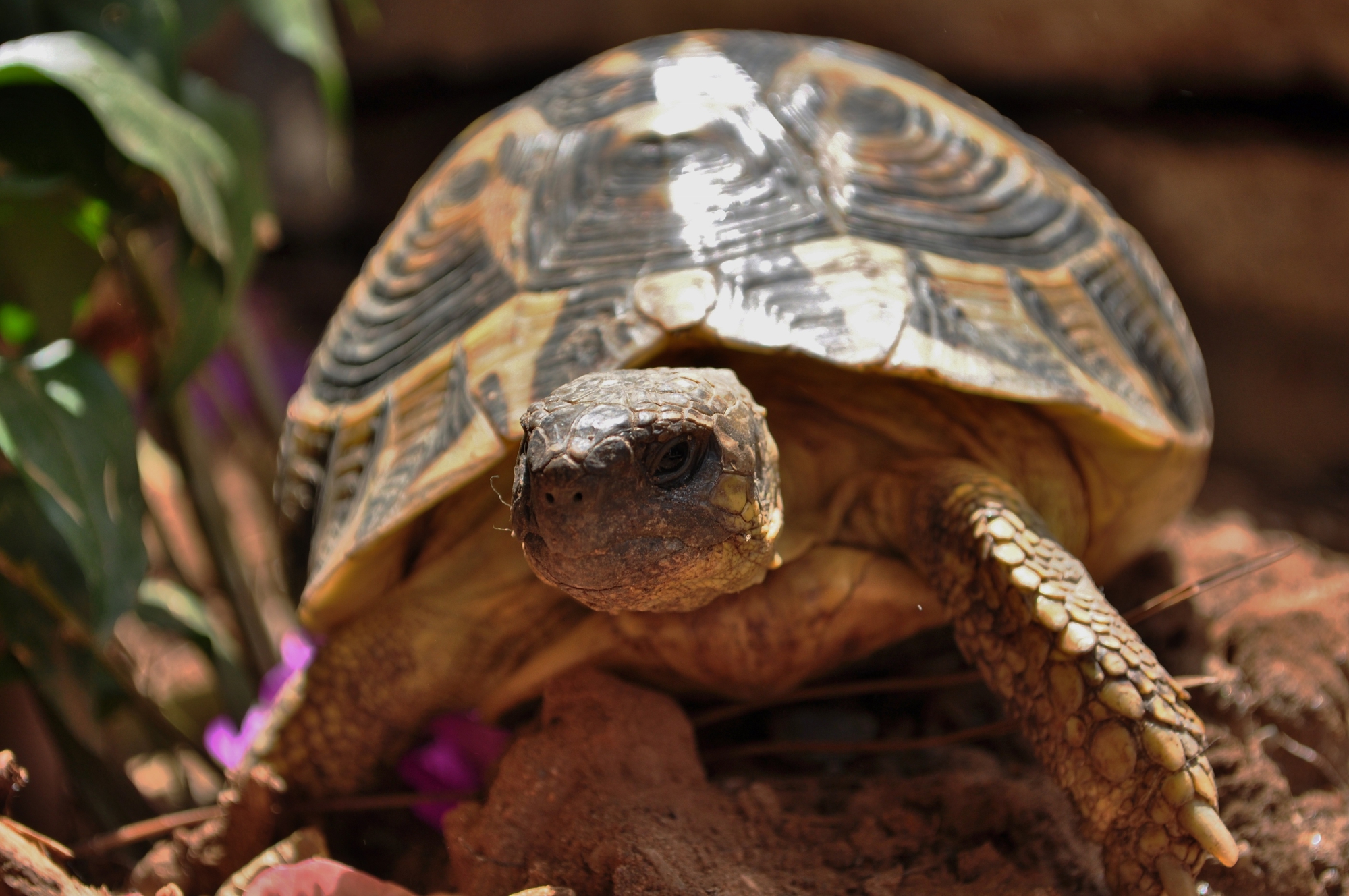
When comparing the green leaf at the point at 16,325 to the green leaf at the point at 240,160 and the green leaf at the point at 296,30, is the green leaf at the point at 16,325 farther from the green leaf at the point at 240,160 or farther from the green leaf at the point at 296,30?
the green leaf at the point at 296,30

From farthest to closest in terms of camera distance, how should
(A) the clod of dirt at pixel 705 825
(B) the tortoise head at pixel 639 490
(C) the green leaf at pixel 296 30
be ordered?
(C) the green leaf at pixel 296 30 → (A) the clod of dirt at pixel 705 825 → (B) the tortoise head at pixel 639 490

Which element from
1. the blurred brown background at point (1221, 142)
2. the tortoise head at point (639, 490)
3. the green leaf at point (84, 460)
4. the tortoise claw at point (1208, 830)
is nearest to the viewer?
the tortoise head at point (639, 490)

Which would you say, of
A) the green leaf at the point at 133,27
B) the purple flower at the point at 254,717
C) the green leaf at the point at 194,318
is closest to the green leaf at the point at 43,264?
the green leaf at the point at 194,318

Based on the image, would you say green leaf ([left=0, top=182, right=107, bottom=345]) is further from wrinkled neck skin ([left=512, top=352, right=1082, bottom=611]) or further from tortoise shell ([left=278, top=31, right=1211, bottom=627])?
wrinkled neck skin ([left=512, top=352, right=1082, bottom=611])

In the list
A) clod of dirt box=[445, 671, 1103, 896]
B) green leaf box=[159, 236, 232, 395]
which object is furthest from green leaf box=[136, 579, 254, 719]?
clod of dirt box=[445, 671, 1103, 896]

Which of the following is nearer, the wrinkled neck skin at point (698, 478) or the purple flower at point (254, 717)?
Answer: the wrinkled neck skin at point (698, 478)

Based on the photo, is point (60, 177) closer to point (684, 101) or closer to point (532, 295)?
point (532, 295)

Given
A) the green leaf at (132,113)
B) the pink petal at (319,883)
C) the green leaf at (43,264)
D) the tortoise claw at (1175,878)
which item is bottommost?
the tortoise claw at (1175,878)
